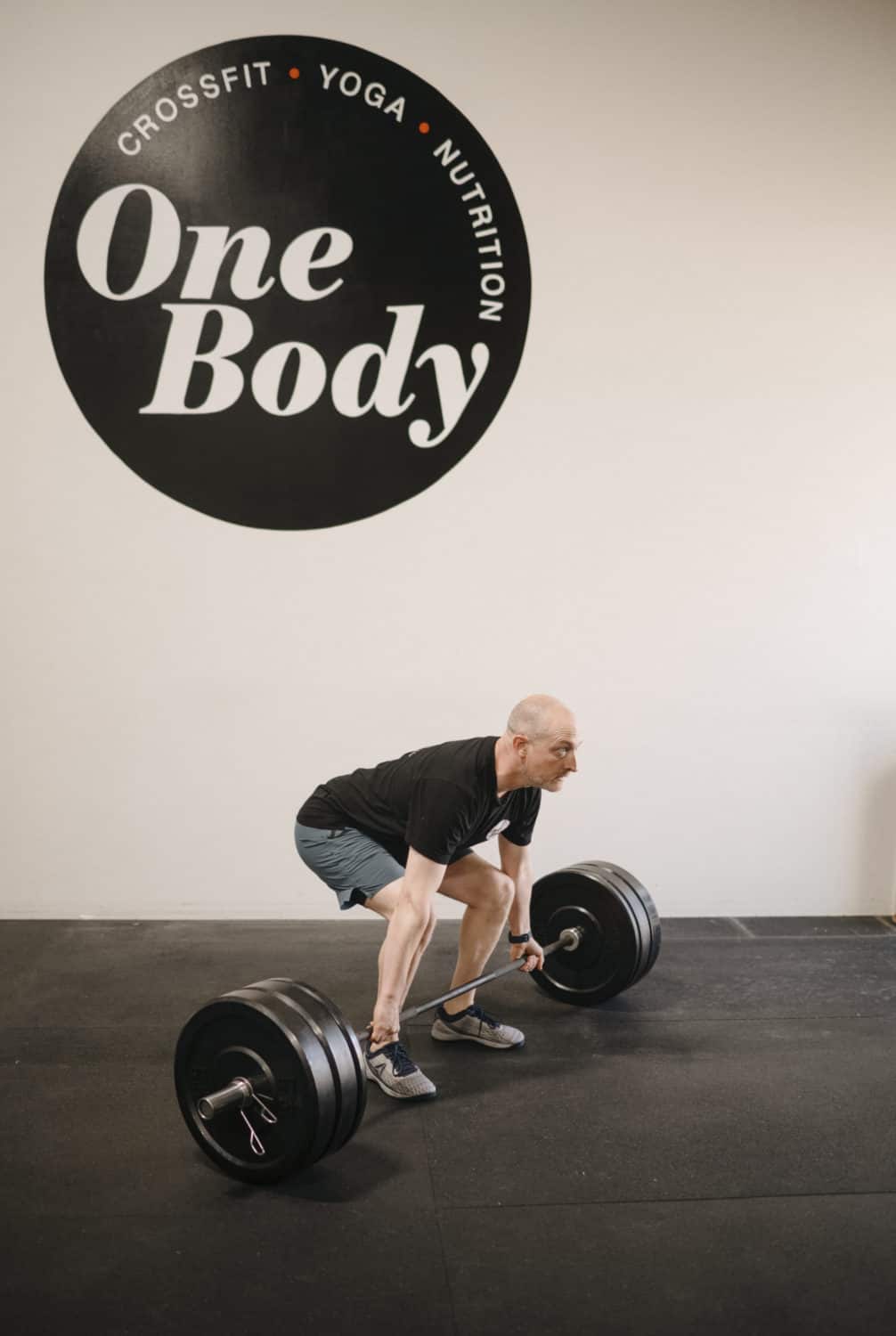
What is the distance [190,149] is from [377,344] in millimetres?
729

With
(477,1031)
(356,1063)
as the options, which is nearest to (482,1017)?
(477,1031)

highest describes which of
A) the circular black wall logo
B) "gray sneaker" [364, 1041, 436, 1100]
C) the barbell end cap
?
the circular black wall logo

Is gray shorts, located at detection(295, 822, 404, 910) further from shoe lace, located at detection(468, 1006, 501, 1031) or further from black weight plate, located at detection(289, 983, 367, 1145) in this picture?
black weight plate, located at detection(289, 983, 367, 1145)

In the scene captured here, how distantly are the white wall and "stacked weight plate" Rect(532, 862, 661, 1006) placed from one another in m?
0.67

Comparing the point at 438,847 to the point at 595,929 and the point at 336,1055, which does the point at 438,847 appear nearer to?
the point at 336,1055

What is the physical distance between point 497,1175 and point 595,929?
2.77 ft

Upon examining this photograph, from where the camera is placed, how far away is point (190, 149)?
3391 mm

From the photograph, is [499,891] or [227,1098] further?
[499,891]

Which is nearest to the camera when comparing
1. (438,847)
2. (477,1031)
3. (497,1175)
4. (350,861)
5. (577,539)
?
(497,1175)

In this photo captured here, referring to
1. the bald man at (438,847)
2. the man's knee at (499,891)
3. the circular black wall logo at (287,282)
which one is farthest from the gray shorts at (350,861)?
the circular black wall logo at (287,282)

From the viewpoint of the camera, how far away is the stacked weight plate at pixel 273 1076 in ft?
6.66

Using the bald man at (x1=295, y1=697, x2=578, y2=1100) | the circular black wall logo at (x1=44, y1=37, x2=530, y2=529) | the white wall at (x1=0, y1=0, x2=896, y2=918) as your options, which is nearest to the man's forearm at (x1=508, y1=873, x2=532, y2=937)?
the bald man at (x1=295, y1=697, x2=578, y2=1100)

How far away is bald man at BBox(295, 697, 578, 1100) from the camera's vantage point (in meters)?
2.37

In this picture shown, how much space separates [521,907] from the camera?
2.72 meters
